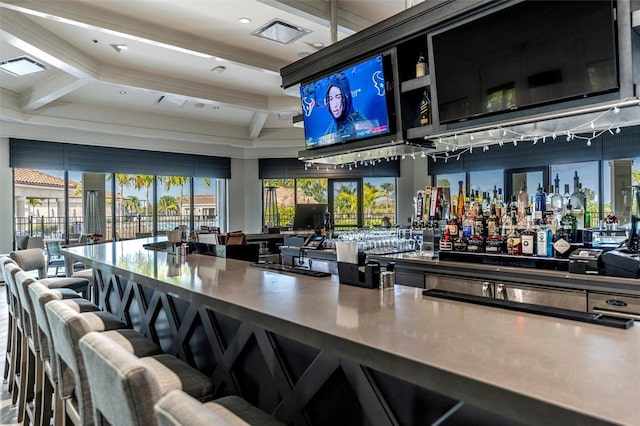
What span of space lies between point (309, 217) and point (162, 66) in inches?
123

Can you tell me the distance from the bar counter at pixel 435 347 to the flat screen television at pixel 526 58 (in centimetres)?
149

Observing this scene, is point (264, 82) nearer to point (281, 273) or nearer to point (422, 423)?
point (281, 273)

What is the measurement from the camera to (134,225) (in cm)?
970

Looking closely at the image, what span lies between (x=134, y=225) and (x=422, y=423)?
31.4ft

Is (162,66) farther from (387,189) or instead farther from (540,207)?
(387,189)

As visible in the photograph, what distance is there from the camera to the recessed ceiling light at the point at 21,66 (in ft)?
18.6

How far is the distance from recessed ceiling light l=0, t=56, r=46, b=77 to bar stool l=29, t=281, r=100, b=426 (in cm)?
468

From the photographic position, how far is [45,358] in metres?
2.24

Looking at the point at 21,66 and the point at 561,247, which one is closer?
the point at 561,247

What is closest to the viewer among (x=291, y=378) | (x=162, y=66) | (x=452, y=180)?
(x=291, y=378)

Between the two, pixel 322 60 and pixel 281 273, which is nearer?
pixel 281 273

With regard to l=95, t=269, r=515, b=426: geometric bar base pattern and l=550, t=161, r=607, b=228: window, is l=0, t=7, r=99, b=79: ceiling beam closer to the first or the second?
l=95, t=269, r=515, b=426: geometric bar base pattern

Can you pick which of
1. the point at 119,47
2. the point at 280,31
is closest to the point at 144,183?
the point at 119,47

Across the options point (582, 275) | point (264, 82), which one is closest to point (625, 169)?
point (582, 275)
